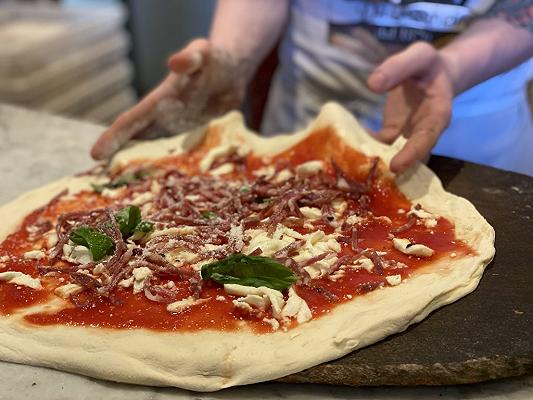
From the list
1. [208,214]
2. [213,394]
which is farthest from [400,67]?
[213,394]

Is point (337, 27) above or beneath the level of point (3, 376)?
above

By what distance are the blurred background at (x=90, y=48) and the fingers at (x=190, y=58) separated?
2.49m

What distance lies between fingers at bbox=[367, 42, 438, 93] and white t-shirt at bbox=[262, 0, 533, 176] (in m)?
0.36

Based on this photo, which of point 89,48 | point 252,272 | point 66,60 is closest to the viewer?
point 252,272

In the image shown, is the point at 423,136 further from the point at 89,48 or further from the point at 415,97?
the point at 89,48

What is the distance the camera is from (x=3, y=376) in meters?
1.24

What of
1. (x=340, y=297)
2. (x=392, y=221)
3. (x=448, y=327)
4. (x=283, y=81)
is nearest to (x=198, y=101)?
(x=283, y=81)

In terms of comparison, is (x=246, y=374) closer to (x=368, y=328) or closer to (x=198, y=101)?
(x=368, y=328)

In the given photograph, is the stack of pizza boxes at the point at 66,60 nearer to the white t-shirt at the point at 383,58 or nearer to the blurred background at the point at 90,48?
the blurred background at the point at 90,48

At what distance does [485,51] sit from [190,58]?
2.94ft

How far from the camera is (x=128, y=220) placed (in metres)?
1.56

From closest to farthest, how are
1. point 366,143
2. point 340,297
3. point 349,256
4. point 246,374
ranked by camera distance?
1. point 246,374
2. point 340,297
3. point 349,256
4. point 366,143

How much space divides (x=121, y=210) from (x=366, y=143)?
2.37 feet

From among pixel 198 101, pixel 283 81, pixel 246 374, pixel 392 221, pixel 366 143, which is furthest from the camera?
pixel 283 81
